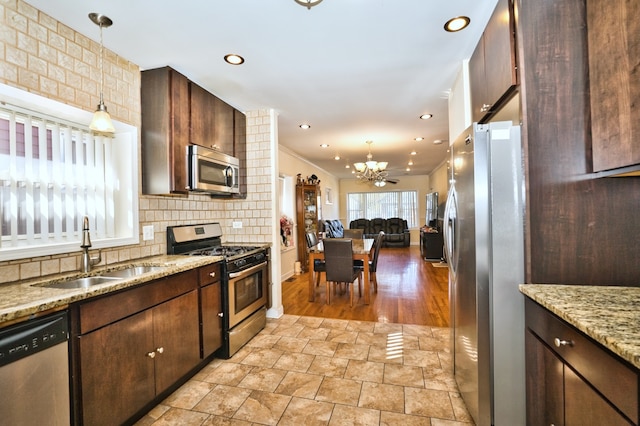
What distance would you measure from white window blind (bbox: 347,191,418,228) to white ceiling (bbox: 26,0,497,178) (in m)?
7.20

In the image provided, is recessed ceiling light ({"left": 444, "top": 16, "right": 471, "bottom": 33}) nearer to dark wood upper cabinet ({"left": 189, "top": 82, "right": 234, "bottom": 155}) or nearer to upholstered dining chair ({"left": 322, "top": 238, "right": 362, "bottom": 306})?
dark wood upper cabinet ({"left": 189, "top": 82, "right": 234, "bottom": 155})

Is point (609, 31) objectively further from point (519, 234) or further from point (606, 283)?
point (606, 283)

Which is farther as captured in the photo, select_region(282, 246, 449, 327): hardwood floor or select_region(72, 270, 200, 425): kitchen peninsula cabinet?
select_region(282, 246, 449, 327): hardwood floor

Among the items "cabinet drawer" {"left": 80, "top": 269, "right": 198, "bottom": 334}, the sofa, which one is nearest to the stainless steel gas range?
"cabinet drawer" {"left": 80, "top": 269, "right": 198, "bottom": 334}

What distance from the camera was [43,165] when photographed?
178 centimetres

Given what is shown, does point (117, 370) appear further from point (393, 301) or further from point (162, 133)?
point (393, 301)

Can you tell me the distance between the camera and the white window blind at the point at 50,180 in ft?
5.36

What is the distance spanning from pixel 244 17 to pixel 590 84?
1903 mm

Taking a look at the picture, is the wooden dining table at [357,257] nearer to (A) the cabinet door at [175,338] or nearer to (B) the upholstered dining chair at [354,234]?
(B) the upholstered dining chair at [354,234]

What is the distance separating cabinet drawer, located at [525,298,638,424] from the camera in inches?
31.3

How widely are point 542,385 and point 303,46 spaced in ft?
8.07

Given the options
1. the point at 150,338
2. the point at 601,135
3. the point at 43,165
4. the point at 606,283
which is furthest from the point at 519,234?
the point at 43,165

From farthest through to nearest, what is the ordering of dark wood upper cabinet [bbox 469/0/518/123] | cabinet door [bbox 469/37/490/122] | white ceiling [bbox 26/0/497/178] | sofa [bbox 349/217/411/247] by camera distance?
sofa [bbox 349/217/411/247]
cabinet door [bbox 469/37/490/122]
white ceiling [bbox 26/0/497/178]
dark wood upper cabinet [bbox 469/0/518/123]

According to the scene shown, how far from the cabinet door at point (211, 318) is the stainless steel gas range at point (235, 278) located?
52mm
